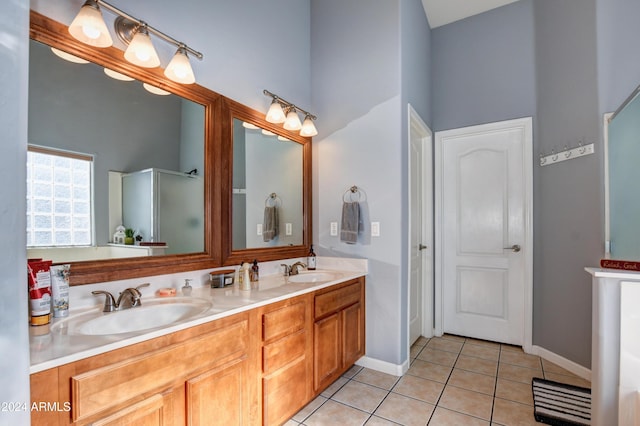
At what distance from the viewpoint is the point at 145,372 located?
1.11m

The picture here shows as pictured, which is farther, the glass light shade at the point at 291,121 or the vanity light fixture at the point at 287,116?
the glass light shade at the point at 291,121

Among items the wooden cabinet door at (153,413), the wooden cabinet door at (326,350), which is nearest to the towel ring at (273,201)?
the wooden cabinet door at (326,350)

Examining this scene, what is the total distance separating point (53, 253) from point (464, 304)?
344cm

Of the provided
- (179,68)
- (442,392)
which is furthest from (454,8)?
(442,392)

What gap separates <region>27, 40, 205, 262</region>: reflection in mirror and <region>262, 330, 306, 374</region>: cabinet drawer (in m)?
0.74

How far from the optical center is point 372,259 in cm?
261

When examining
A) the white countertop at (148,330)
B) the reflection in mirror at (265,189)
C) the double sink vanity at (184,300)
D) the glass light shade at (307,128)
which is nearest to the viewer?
the white countertop at (148,330)

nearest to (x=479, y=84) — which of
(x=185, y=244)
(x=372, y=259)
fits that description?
(x=372, y=259)

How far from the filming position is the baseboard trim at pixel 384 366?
2486mm

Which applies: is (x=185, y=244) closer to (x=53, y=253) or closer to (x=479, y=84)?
(x=53, y=253)

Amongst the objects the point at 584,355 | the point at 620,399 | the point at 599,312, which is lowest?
the point at 584,355

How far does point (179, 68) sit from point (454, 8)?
2972 millimetres

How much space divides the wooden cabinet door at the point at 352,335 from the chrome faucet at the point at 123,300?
1.40 metres

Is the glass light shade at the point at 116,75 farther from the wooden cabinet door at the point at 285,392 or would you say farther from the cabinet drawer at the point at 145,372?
the wooden cabinet door at the point at 285,392
